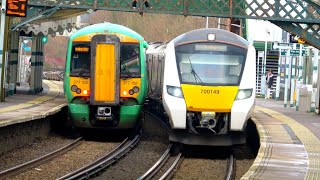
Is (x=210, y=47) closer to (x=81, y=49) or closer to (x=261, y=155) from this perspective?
(x=81, y=49)

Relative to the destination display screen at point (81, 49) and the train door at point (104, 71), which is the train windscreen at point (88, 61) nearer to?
the destination display screen at point (81, 49)

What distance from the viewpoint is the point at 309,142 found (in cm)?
1419

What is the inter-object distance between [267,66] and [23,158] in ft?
101

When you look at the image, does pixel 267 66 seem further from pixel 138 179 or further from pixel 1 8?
pixel 138 179

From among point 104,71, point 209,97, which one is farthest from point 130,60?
point 209,97

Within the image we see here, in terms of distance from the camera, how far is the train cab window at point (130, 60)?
677 inches

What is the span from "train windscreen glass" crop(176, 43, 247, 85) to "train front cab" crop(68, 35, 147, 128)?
217 cm

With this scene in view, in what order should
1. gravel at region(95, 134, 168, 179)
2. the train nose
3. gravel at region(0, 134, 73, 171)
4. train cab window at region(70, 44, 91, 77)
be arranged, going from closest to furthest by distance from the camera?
gravel at region(95, 134, 168, 179), gravel at region(0, 134, 73, 171), the train nose, train cab window at region(70, 44, 91, 77)

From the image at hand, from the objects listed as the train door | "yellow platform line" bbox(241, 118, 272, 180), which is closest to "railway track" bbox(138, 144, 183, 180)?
"yellow platform line" bbox(241, 118, 272, 180)

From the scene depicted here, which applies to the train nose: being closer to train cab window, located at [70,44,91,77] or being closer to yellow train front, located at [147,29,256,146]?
yellow train front, located at [147,29,256,146]

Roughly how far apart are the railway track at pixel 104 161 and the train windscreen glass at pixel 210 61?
2.19 meters

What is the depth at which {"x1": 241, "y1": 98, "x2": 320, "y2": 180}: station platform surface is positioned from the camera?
10.4m

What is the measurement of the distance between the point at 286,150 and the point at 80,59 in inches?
249

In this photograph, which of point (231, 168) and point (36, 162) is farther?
point (231, 168)
